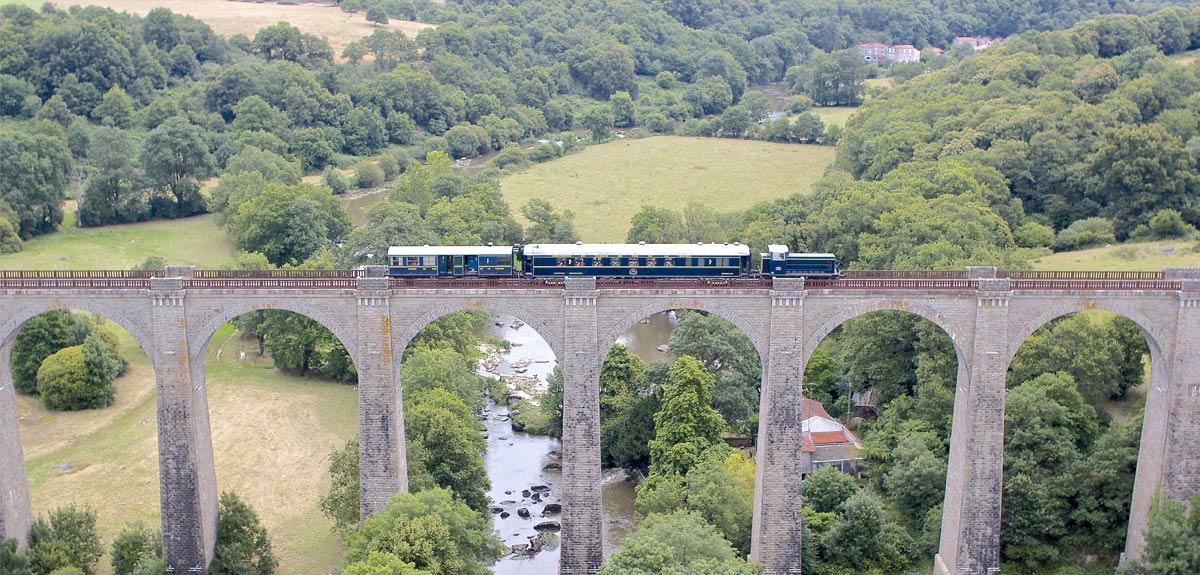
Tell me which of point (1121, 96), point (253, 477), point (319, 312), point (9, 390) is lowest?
point (253, 477)

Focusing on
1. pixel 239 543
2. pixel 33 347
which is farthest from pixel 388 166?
pixel 239 543

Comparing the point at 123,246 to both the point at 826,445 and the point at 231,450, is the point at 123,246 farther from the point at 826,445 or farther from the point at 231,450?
the point at 826,445

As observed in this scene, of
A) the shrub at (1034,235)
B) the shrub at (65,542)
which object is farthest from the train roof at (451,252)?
the shrub at (1034,235)

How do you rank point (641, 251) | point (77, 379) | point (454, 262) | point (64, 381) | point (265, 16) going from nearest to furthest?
1. point (641, 251)
2. point (454, 262)
3. point (64, 381)
4. point (77, 379)
5. point (265, 16)

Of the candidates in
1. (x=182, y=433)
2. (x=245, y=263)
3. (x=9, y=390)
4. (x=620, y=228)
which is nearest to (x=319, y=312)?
(x=182, y=433)

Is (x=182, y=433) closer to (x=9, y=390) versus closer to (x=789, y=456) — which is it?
(x=9, y=390)

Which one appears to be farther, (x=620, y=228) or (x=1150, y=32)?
(x=1150, y=32)

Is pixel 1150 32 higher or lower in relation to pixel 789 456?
higher
